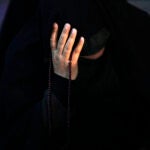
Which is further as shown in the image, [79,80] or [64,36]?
[79,80]

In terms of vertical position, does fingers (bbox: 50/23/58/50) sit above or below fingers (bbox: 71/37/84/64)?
above

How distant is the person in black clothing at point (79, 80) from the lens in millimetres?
1376

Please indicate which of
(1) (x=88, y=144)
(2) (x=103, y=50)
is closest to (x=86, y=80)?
(2) (x=103, y=50)

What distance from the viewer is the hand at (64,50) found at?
1.31 meters

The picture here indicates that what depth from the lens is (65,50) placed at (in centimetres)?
133

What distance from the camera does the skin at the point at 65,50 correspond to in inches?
51.6

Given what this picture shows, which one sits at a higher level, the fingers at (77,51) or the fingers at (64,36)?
the fingers at (64,36)

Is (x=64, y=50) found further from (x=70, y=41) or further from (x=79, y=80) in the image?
(x=79, y=80)

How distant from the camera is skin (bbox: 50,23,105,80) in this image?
1312mm

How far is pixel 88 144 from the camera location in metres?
1.51

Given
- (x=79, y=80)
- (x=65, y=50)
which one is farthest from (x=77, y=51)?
(x=79, y=80)

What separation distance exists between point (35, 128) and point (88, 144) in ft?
0.65

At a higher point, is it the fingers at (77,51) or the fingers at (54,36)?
the fingers at (54,36)

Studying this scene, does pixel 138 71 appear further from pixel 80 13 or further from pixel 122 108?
pixel 80 13
